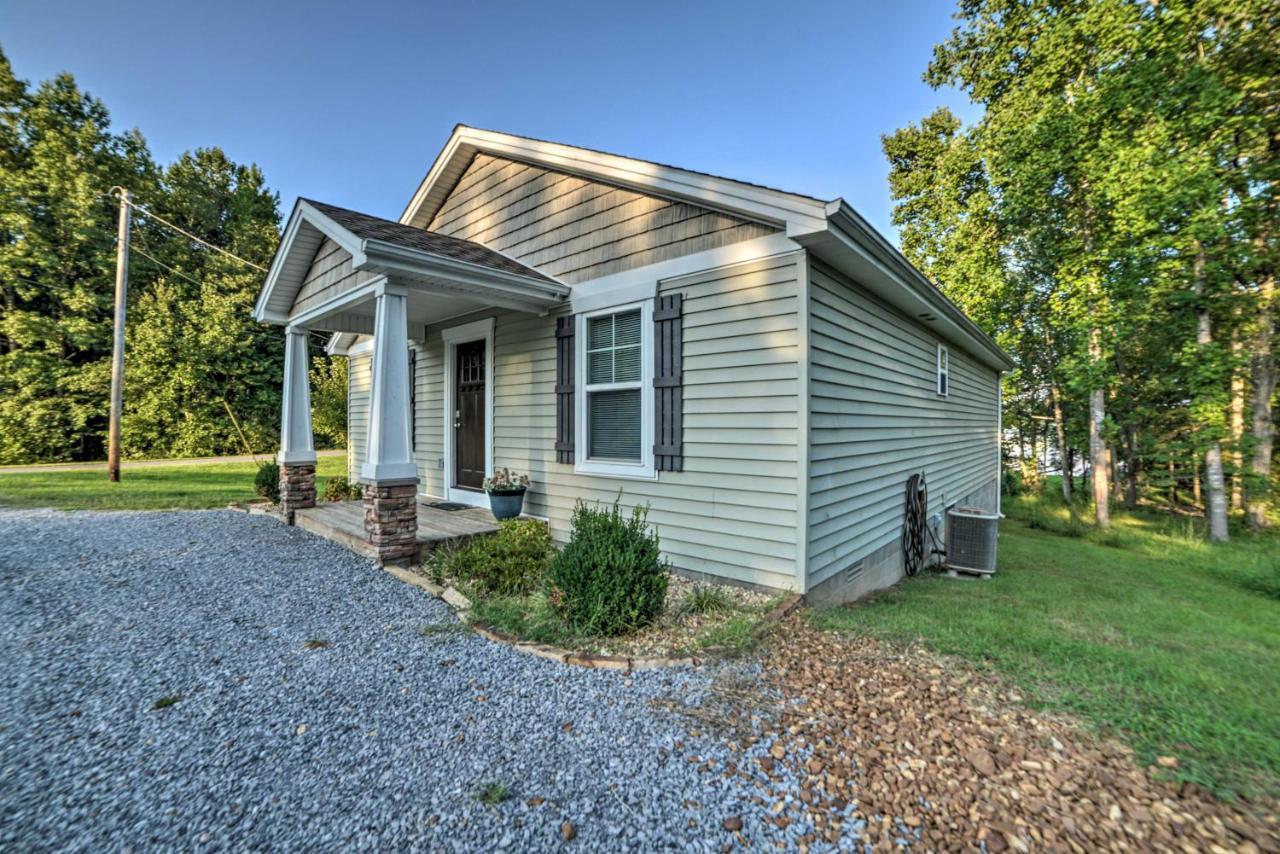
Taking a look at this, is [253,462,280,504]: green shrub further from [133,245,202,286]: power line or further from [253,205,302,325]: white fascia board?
[133,245,202,286]: power line

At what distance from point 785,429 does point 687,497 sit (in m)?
1.12

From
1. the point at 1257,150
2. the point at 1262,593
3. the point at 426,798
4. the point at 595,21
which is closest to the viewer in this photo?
the point at 426,798

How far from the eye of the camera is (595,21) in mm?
8523

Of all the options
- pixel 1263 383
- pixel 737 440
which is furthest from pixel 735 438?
pixel 1263 383

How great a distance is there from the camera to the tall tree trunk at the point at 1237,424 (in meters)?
9.44

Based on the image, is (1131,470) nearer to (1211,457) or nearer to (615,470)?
(1211,457)

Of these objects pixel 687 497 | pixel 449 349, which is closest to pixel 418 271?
pixel 449 349

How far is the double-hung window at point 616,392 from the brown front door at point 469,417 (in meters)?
2.04

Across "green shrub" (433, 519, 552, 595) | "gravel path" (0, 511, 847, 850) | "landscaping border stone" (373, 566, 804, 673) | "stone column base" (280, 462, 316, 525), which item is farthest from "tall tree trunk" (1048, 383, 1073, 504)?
"stone column base" (280, 462, 316, 525)

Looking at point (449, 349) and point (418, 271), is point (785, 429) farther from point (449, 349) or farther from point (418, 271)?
point (449, 349)

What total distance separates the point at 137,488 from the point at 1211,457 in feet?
68.0

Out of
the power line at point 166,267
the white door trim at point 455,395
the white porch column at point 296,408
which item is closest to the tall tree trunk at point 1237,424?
the white door trim at point 455,395

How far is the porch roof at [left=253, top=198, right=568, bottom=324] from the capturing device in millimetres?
4590

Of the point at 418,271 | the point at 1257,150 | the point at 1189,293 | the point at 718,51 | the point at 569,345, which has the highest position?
the point at 718,51
